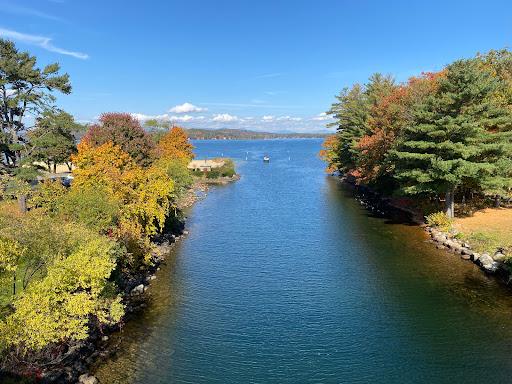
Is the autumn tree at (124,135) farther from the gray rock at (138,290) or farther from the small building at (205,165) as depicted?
the small building at (205,165)

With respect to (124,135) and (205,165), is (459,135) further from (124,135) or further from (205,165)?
(205,165)

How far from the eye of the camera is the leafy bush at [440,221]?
43688mm

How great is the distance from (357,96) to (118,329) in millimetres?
83136

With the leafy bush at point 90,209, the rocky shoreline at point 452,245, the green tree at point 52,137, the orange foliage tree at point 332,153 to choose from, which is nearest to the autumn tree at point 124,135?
the green tree at point 52,137

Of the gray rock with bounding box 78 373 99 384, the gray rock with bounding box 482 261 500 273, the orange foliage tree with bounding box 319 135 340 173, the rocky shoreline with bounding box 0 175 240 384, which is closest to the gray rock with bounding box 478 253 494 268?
the gray rock with bounding box 482 261 500 273

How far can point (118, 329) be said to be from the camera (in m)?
25.0

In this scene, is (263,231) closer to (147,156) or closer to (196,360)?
(147,156)

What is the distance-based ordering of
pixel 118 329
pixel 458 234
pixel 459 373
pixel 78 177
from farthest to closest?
pixel 458 234 < pixel 78 177 < pixel 118 329 < pixel 459 373

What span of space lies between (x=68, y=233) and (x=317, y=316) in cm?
1555

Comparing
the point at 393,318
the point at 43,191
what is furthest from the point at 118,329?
the point at 393,318

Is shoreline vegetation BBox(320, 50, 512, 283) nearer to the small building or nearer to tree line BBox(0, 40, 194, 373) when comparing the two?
tree line BBox(0, 40, 194, 373)

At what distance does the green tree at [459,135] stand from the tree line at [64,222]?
26000 millimetres

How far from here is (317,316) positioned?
26547mm

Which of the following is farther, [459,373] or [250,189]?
[250,189]
